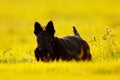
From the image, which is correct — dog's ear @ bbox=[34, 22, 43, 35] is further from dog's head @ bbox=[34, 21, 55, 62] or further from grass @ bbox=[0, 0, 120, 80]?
grass @ bbox=[0, 0, 120, 80]

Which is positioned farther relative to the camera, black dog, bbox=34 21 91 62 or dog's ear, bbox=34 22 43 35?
dog's ear, bbox=34 22 43 35

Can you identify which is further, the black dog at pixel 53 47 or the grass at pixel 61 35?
the black dog at pixel 53 47

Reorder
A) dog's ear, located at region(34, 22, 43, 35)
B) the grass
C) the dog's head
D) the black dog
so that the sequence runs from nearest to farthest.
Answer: the grass → the dog's head → the black dog → dog's ear, located at region(34, 22, 43, 35)

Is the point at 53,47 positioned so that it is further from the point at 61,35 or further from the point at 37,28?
the point at 61,35

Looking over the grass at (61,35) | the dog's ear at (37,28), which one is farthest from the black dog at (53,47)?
the grass at (61,35)

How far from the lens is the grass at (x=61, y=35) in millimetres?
12555

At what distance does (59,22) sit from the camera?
38.1 metres

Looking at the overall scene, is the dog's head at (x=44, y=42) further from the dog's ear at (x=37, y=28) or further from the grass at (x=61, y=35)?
the grass at (x=61, y=35)

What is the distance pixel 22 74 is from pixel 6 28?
22.7m

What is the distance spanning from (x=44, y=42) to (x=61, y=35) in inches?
532

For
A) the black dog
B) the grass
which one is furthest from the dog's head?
the grass

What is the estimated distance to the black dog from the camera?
1520 centimetres

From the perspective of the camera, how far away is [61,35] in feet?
94.8

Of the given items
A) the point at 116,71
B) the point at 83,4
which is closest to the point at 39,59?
the point at 116,71
